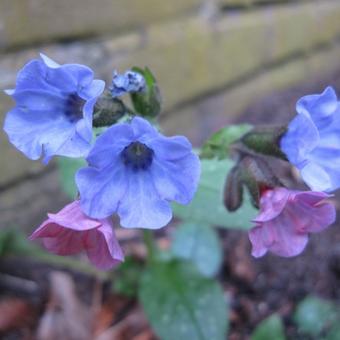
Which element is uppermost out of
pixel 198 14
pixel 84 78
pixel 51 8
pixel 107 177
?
pixel 84 78

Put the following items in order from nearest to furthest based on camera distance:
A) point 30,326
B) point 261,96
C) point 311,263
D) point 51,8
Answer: point 30,326
point 311,263
point 51,8
point 261,96

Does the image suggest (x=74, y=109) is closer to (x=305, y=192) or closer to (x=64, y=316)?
(x=305, y=192)

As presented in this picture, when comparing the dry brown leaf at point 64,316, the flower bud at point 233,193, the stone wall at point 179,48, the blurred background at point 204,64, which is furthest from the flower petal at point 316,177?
the stone wall at point 179,48

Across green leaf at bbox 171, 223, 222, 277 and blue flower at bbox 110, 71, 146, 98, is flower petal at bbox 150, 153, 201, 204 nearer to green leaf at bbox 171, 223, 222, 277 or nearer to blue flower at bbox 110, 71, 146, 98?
blue flower at bbox 110, 71, 146, 98

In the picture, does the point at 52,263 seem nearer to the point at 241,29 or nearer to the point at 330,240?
the point at 330,240

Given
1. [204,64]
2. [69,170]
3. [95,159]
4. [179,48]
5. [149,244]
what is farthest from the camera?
[204,64]

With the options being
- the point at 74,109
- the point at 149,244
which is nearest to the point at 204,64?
the point at 149,244

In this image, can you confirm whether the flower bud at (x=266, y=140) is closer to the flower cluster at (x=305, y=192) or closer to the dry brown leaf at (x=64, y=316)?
the flower cluster at (x=305, y=192)

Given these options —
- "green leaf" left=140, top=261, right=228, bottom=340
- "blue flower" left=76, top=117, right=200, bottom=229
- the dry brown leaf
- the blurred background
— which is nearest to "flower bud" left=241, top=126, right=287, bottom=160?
"blue flower" left=76, top=117, right=200, bottom=229

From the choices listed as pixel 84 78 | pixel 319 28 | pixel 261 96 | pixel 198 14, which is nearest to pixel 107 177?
pixel 84 78
